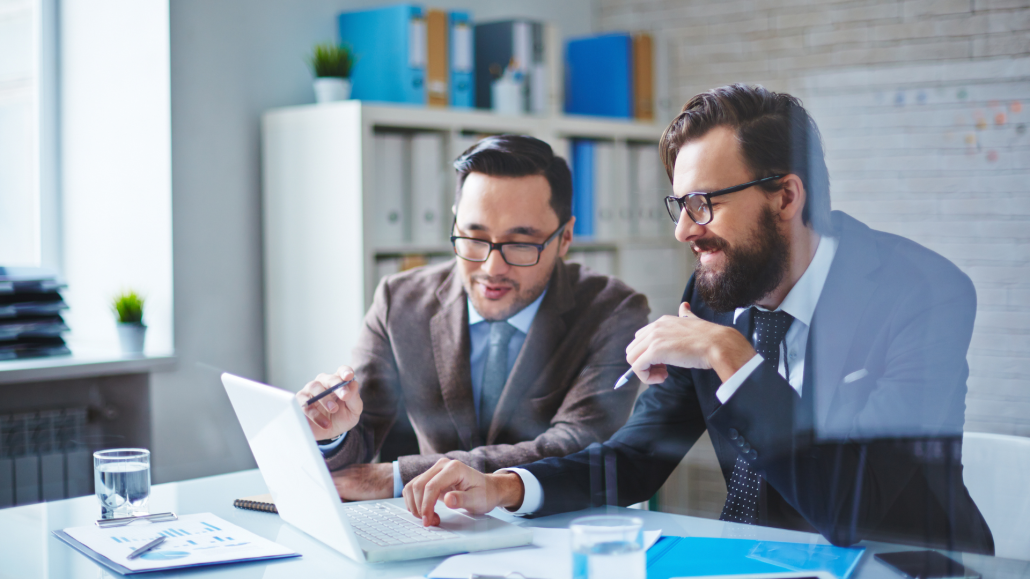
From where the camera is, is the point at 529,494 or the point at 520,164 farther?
the point at 520,164

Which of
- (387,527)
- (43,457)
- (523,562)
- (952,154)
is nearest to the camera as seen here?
(523,562)

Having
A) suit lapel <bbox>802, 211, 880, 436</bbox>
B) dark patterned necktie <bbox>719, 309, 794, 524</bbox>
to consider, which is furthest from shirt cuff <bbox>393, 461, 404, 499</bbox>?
suit lapel <bbox>802, 211, 880, 436</bbox>

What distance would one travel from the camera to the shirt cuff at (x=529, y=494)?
1143mm

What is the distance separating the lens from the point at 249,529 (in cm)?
109

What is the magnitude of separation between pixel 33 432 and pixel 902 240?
1.85 metres

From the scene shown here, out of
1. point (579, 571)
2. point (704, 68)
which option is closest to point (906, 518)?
point (579, 571)

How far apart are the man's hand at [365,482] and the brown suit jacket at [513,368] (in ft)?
0.50

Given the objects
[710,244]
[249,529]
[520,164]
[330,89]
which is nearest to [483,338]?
[520,164]

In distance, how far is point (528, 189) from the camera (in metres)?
1.61

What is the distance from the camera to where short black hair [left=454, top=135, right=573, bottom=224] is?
1.63 meters

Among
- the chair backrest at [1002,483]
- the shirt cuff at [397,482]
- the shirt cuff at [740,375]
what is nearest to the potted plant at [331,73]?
the shirt cuff at [397,482]

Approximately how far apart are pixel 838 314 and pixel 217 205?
1588mm

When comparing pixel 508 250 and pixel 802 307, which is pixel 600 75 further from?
pixel 802 307

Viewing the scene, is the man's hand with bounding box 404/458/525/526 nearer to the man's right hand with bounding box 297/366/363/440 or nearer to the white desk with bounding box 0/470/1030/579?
the white desk with bounding box 0/470/1030/579
